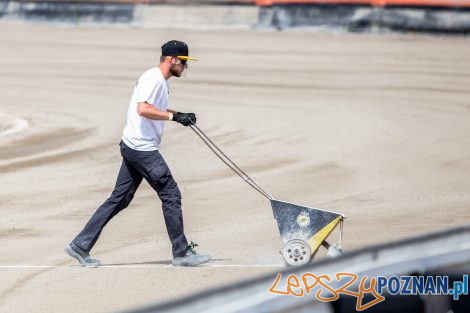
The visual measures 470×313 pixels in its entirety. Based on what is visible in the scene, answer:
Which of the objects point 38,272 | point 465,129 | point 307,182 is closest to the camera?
point 38,272

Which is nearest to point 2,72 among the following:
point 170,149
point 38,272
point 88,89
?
point 88,89

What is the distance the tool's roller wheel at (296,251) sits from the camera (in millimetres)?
8344

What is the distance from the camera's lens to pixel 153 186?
8.79 m

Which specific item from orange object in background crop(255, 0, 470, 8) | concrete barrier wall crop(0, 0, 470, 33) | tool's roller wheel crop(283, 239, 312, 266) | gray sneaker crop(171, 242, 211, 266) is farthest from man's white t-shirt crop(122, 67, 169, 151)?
concrete barrier wall crop(0, 0, 470, 33)

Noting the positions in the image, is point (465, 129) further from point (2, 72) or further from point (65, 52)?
point (65, 52)

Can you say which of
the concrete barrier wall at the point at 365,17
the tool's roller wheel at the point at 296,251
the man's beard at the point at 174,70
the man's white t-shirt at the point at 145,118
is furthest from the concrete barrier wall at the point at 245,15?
the tool's roller wheel at the point at 296,251

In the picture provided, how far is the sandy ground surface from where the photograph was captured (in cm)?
906

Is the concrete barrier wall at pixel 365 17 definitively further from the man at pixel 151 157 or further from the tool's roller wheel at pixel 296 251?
the tool's roller wheel at pixel 296 251

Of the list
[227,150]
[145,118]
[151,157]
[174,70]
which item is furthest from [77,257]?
[227,150]

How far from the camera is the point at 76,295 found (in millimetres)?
8102

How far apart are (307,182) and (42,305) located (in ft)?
17.0

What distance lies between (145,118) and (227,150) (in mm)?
5978

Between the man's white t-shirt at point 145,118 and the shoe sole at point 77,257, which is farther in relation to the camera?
the shoe sole at point 77,257

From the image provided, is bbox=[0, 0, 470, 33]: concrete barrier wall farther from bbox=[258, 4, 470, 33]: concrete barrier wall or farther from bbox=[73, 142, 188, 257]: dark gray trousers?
bbox=[73, 142, 188, 257]: dark gray trousers
